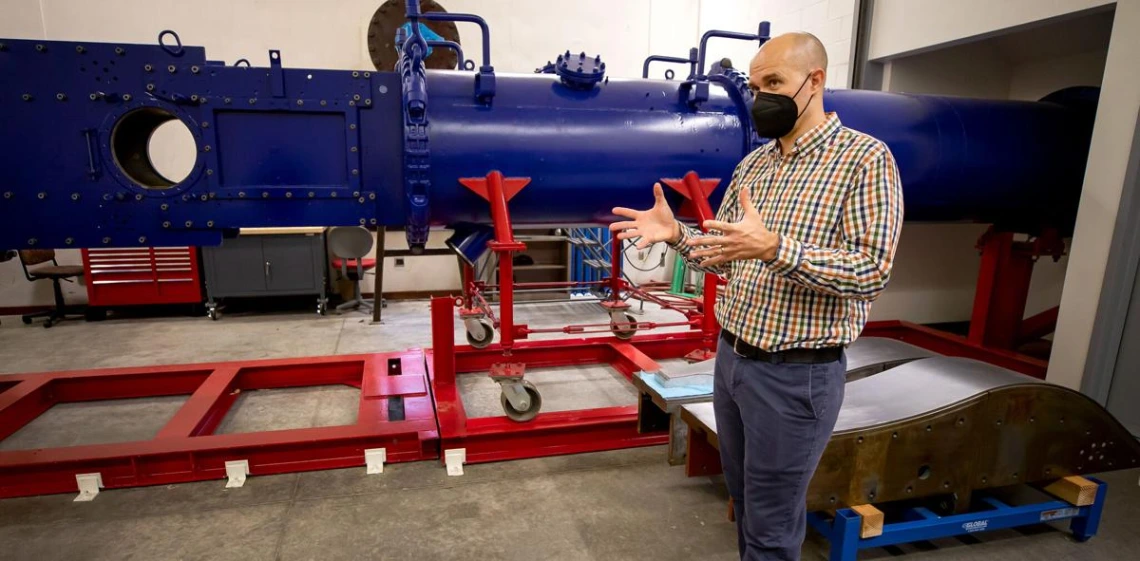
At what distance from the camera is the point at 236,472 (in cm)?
275

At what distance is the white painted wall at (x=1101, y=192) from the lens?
2938 mm

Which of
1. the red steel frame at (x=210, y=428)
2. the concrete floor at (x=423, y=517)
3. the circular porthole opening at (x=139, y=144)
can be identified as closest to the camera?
the concrete floor at (x=423, y=517)

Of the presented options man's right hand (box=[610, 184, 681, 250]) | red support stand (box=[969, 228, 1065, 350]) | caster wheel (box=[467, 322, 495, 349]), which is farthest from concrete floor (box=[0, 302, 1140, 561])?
man's right hand (box=[610, 184, 681, 250])

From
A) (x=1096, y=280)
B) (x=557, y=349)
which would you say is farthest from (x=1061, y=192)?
(x=557, y=349)

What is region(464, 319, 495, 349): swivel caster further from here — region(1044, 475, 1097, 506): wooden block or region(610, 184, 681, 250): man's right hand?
region(1044, 475, 1097, 506): wooden block

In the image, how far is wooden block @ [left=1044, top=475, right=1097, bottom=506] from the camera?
2.29 m

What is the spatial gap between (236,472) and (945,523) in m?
3.15

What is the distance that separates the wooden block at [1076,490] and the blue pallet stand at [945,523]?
0.07ft

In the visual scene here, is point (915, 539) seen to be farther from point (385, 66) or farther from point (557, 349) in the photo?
point (385, 66)

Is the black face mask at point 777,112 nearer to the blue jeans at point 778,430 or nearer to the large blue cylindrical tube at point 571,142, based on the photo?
the blue jeans at point 778,430

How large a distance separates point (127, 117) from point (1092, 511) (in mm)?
4535

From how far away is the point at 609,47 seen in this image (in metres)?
7.55

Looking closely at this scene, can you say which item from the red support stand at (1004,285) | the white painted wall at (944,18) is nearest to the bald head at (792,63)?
the white painted wall at (944,18)

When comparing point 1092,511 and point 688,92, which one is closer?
point 1092,511
